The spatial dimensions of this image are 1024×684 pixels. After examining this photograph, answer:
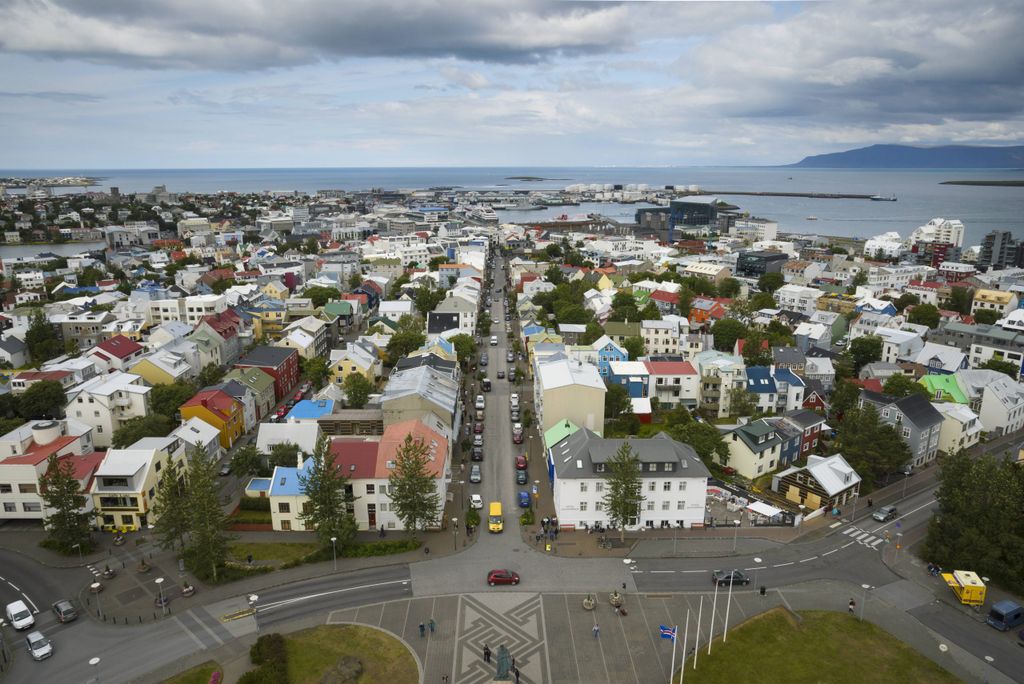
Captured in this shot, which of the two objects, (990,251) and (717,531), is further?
(990,251)

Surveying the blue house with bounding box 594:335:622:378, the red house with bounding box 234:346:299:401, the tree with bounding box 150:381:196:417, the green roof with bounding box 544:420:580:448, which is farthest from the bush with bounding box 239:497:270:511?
the blue house with bounding box 594:335:622:378

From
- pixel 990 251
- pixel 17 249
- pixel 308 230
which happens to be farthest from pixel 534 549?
pixel 17 249

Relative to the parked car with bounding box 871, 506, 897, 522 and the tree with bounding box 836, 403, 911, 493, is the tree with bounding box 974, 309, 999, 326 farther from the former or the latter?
the parked car with bounding box 871, 506, 897, 522

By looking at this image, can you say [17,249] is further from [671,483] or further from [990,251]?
[990,251]

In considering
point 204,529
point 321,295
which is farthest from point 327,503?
point 321,295

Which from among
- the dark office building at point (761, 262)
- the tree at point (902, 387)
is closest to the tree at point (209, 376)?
the tree at point (902, 387)
